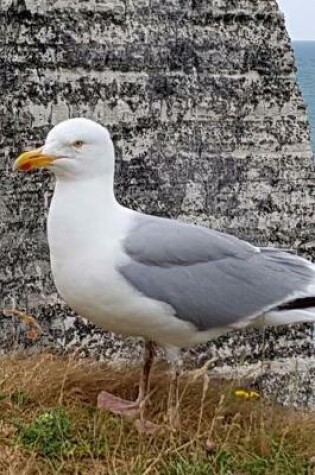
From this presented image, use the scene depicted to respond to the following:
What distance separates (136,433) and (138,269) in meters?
0.64

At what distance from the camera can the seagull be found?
4270mm

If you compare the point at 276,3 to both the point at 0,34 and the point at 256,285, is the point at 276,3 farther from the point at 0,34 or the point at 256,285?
the point at 256,285

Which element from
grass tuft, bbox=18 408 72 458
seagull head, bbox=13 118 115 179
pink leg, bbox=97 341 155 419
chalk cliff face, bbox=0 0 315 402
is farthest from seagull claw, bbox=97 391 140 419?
chalk cliff face, bbox=0 0 315 402

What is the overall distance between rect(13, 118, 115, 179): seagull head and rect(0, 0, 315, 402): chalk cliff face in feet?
4.77

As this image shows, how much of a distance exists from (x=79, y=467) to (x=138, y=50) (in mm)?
2792

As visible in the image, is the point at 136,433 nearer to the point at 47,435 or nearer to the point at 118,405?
the point at 118,405

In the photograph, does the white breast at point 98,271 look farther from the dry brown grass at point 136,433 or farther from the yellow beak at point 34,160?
the dry brown grass at point 136,433

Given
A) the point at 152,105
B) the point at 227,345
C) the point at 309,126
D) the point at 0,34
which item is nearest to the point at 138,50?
the point at 152,105

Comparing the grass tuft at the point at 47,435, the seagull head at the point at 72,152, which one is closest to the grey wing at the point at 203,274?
the seagull head at the point at 72,152

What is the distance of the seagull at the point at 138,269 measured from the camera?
4.27m

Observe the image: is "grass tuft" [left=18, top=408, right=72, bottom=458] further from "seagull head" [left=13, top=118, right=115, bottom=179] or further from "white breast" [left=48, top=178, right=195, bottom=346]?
"seagull head" [left=13, top=118, right=115, bottom=179]

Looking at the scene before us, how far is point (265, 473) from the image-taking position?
159 inches

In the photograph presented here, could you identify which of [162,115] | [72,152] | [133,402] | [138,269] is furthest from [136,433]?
[162,115]

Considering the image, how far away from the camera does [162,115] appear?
6.14m
